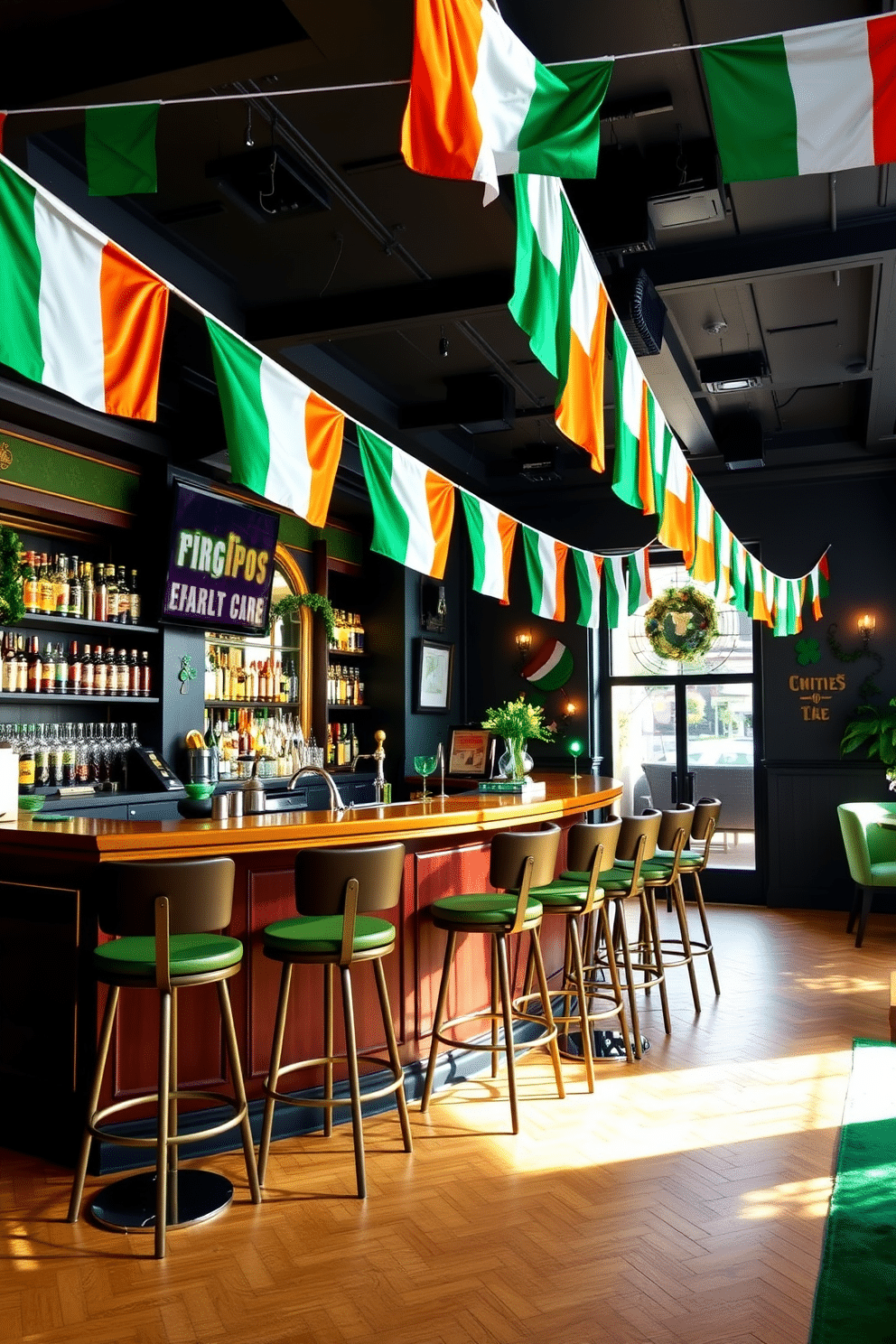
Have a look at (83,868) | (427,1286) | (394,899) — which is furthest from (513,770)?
(427,1286)

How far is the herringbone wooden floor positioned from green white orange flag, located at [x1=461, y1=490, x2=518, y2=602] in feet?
8.09

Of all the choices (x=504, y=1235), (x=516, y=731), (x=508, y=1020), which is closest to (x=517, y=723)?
(x=516, y=731)

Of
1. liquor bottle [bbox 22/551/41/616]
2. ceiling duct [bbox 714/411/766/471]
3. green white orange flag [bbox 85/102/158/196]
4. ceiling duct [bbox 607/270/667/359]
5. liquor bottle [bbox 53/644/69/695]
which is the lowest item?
liquor bottle [bbox 53/644/69/695]

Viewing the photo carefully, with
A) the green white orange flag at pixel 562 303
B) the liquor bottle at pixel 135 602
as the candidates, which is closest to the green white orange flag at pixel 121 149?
the green white orange flag at pixel 562 303

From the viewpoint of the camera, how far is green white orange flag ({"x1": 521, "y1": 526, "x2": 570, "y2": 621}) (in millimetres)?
6047

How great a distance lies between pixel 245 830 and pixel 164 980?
667 millimetres

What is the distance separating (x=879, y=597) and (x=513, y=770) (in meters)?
4.57

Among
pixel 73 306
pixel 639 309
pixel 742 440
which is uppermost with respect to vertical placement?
pixel 742 440

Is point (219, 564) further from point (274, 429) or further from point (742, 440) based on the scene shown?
point (742, 440)

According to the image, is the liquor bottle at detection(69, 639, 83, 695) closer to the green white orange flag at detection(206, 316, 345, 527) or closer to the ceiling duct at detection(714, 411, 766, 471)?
the green white orange flag at detection(206, 316, 345, 527)

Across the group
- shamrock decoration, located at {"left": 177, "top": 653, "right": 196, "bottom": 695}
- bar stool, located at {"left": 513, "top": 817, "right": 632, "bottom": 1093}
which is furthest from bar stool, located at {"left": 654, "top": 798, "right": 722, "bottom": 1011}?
shamrock decoration, located at {"left": 177, "top": 653, "right": 196, "bottom": 695}

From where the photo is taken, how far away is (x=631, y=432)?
4.40 meters

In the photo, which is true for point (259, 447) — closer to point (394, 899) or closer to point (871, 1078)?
point (394, 899)

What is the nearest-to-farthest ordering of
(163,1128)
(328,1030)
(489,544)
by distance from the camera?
(163,1128)
(328,1030)
(489,544)
